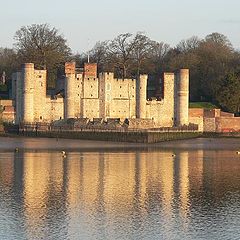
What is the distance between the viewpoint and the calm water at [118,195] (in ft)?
63.5

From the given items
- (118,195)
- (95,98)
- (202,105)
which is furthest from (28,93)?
(118,195)

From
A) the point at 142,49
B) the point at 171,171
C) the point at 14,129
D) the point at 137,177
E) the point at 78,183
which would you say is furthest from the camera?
the point at 142,49

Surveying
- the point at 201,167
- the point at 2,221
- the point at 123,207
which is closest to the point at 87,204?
the point at 123,207

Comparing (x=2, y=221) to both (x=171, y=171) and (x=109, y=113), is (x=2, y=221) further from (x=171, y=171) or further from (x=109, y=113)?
(x=109, y=113)

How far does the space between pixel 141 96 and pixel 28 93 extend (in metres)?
9.49

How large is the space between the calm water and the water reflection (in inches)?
1.1

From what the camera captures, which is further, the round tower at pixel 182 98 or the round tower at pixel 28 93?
the round tower at pixel 182 98

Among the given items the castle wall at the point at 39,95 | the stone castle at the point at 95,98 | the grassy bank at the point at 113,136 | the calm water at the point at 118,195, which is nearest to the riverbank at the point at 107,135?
the grassy bank at the point at 113,136

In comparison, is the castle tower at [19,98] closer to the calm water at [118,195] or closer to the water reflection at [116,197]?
the calm water at [118,195]

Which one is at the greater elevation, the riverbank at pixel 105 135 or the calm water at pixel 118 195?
the riverbank at pixel 105 135

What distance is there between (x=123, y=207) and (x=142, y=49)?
1862 inches

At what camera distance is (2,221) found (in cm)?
2014

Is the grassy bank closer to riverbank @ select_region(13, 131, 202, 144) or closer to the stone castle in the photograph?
riverbank @ select_region(13, 131, 202, 144)

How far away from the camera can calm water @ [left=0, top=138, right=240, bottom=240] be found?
19.3m
